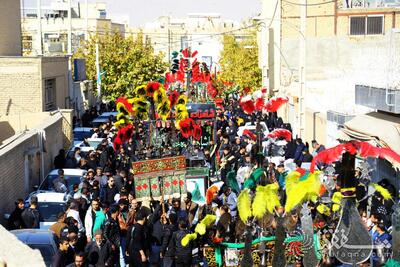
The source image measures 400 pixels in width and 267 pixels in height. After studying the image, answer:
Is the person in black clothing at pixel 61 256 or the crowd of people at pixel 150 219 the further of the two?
the crowd of people at pixel 150 219

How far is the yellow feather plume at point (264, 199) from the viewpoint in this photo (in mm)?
10789

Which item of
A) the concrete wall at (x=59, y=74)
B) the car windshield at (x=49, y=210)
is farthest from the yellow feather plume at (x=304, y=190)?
the concrete wall at (x=59, y=74)

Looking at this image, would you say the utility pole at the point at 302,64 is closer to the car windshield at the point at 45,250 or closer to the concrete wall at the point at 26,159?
the concrete wall at the point at 26,159

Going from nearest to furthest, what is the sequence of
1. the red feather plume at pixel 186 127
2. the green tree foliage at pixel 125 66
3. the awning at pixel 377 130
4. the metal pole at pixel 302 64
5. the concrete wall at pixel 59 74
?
the awning at pixel 377 130, the red feather plume at pixel 186 127, the metal pole at pixel 302 64, the concrete wall at pixel 59 74, the green tree foliage at pixel 125 66

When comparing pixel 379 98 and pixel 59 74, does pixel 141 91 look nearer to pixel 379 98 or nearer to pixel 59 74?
pixel 379 98

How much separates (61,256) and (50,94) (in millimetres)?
23634

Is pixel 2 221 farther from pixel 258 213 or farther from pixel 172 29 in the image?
pixel 172 29

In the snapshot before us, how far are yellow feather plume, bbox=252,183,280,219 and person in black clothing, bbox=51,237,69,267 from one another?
116 inches

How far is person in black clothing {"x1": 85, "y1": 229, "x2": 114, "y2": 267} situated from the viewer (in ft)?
43.3

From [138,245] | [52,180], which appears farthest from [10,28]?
[138,245]

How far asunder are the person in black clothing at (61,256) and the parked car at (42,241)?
57 cm

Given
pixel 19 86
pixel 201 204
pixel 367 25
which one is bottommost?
pixel 201 204

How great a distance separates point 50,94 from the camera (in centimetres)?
3534

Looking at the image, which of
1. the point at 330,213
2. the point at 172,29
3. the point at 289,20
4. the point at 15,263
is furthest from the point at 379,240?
the point at 172,29
